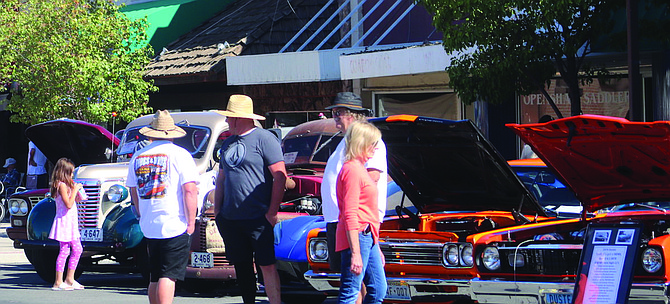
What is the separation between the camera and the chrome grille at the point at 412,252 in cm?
784

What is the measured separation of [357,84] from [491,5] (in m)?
8.95

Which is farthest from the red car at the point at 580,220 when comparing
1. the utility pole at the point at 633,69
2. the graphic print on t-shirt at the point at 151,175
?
the utility pole at the point at 633,69

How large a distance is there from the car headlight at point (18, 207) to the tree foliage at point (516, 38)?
18.6ft

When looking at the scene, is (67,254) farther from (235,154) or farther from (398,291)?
(398,291)

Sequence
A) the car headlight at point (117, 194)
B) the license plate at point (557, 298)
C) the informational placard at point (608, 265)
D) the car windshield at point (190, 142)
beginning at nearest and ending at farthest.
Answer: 1. the informational placard at point (608, 265)
2. the license plate at point (557, 298)
3. the car headlight at point (117, 194)
4. the car windshield at point (190, 142)

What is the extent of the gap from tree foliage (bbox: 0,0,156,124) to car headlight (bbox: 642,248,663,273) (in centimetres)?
1455

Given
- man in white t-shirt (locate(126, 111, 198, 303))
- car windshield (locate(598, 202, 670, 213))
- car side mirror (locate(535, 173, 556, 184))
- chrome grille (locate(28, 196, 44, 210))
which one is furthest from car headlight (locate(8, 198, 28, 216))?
car windshield (locate(598, 202, 670, 213))

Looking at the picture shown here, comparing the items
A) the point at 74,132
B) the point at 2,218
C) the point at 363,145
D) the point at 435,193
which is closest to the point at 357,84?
the point at 2,218

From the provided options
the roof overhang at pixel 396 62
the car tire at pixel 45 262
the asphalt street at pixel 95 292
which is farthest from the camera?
the roof overhang at pixel 396 62

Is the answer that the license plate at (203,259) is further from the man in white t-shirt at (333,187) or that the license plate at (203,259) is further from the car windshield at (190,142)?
the man in white t-shirt at (333,187)

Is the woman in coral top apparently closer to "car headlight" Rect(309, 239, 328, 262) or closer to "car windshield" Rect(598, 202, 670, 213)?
"car headlight" Rect(309, 239, 328, 262)

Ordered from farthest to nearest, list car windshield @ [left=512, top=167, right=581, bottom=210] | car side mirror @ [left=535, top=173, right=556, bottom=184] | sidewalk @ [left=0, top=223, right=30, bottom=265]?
sidewalk @ [left=0, top=223, right=30, bottom=265] < car side mirror @ [left=535, top=173, right=556, bottom=184] < car windshield @ [left=512, top=167, right=581, bottom=210]

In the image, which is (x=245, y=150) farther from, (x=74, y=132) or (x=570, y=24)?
(x=570, y=24)

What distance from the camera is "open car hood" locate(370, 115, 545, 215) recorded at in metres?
8.16
